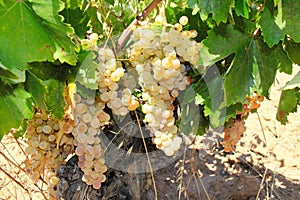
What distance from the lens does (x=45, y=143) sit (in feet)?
4.50

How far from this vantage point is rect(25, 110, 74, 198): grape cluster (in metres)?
1.36

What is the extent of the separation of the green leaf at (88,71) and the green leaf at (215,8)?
243 millimetres

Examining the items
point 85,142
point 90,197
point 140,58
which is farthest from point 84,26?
point 90,197

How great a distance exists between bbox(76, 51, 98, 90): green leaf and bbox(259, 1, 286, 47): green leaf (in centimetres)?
37

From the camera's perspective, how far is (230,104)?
120cm

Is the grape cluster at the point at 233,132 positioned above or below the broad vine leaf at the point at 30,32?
below

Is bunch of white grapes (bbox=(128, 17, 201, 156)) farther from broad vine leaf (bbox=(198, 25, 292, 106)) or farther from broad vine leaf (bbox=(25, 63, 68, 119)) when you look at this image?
broad vine leaf (bbox=(25, 63, 68, 119))

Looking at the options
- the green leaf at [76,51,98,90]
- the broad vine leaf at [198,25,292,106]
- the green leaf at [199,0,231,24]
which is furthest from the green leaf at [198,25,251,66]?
the green leaf at [76,51,98,90]

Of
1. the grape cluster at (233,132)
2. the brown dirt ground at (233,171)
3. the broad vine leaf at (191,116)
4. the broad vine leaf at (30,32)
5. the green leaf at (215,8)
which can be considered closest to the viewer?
the broad vine leaf at (30,32)

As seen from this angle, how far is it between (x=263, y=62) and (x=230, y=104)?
0.13m

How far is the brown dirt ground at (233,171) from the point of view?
7.51 feet

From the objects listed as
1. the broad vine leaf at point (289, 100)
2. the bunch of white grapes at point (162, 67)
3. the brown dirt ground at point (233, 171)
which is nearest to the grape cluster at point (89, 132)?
the bunch of white grapes at point (162, 67)

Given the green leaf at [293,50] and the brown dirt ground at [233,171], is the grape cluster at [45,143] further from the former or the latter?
the brown dirt ground at [233,171]

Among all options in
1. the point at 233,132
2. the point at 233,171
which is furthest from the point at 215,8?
the point at 233,171
